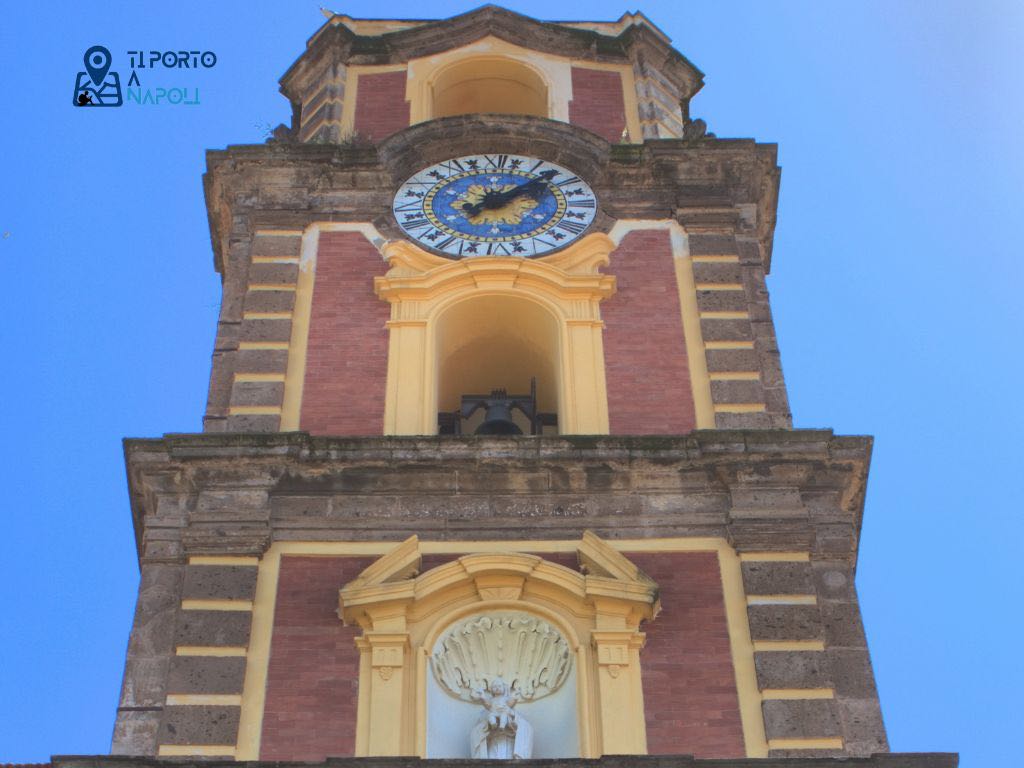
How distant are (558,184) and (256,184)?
11.7 ft

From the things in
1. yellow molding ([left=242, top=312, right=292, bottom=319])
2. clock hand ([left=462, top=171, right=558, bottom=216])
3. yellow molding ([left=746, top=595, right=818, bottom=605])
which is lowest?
yellow molding ([left=746, top=595, right=818, bottom=605])

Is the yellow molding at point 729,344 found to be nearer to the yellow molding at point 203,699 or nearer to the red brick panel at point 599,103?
the red brick panel at point 599,103

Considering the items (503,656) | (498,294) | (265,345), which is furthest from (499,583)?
(498,294)

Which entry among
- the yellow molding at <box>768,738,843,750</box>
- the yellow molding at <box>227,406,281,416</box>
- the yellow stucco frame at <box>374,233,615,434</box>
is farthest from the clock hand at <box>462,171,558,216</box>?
the yellow molding at <box>768,738,843,750</box>

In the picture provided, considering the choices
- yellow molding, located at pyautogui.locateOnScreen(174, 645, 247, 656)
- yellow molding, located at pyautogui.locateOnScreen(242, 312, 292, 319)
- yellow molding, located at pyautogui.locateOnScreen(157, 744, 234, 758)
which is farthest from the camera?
yellow molding, located at pyautogui.locateOnScreen(242, 312, 292, 319)

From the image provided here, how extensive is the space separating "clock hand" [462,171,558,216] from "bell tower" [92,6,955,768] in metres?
0.04

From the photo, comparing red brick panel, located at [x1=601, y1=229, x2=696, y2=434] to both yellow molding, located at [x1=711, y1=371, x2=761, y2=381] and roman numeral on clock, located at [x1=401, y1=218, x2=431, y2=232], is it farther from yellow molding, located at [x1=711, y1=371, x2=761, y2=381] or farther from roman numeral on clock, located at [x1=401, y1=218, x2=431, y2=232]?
roman numeral on clock, located at [x1=401, y1=218, x2=431, y2=232]

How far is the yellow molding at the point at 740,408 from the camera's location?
806 inches

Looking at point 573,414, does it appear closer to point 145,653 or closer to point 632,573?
point 632,573

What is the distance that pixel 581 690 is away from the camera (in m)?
17.3

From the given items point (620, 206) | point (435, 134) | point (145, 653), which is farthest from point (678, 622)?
point (435, 134)

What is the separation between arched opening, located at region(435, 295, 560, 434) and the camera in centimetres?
2233

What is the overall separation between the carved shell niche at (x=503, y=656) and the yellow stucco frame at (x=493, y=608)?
107 mm

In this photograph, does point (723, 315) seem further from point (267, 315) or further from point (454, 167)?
point (267, 315)
